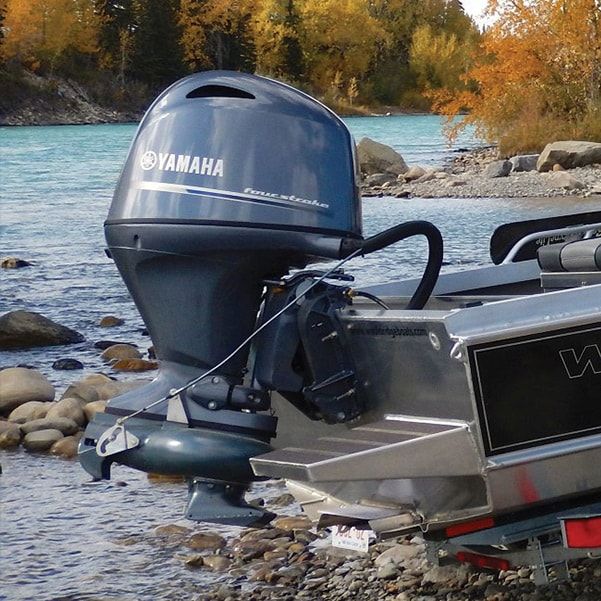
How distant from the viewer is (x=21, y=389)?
778 centimetres

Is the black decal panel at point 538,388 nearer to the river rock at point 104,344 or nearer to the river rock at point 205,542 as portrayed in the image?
the river rock at point 205,542

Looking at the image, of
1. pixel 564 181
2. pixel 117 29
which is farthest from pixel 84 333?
pixel 117 29

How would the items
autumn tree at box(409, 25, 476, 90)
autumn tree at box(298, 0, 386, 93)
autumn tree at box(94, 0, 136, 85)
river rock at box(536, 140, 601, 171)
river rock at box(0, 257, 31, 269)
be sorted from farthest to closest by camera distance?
autumn tree at box(409, 25, 476, 90) → autumn tree at box(298, 0, 386, 93) → autumn tree at box(94, 0, 136, 85) → river rock at box(536, 140, 601, 171) → river rock at box(0, 257, 31, 269)

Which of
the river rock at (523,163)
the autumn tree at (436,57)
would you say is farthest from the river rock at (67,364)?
the autumn tree at (436,57)

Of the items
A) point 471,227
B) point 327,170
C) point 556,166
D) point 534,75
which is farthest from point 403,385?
point 534,75

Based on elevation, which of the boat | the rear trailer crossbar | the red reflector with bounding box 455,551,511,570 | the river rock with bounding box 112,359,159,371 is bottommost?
the river rock with bounding box 112,359,159,371

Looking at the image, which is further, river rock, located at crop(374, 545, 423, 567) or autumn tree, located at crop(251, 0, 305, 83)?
autumn tree, located at crop(251, 0, 305, 83)

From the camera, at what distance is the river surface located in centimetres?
489

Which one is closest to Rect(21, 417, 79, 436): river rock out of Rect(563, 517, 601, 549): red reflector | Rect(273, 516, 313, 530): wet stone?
Rect(273, 516, 313, 530): wet stone

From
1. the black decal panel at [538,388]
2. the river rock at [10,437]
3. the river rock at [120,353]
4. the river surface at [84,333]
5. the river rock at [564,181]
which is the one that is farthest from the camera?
the river rock at [564,181]

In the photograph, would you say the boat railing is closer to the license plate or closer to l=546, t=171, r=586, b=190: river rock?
the license plate

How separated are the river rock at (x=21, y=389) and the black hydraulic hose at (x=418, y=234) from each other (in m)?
4.13

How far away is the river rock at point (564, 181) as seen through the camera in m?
23.1

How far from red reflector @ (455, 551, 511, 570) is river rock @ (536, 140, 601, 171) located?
876 inches
